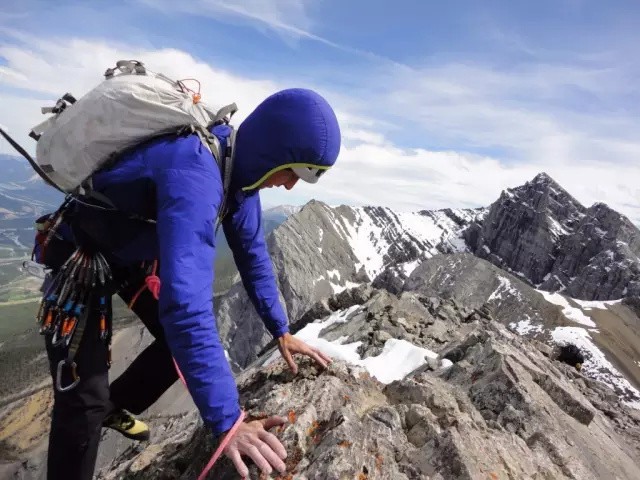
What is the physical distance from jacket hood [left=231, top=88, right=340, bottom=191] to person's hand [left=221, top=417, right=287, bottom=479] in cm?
298

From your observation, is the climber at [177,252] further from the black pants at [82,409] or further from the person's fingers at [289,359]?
the person's fingers at [289,359]

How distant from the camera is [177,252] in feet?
13.6

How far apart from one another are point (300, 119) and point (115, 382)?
16.5ft

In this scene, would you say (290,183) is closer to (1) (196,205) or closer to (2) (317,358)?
(1) (196,205)

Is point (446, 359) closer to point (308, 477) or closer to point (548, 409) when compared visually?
point (548, 409)

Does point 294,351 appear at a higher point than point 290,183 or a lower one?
lower

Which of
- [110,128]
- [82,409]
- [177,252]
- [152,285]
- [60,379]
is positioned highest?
[110,128]

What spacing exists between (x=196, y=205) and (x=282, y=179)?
1.49m

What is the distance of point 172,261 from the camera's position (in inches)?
162

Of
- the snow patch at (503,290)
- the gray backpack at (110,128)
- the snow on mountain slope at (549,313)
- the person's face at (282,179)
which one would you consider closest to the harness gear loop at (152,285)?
the gray backpack at (110,128)

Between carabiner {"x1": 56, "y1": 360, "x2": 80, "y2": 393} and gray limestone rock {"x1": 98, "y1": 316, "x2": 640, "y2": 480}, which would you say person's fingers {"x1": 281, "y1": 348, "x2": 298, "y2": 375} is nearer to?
gray limestone rock {"x1": 98, "y1": 316, "x2": 640, "y2": 480}

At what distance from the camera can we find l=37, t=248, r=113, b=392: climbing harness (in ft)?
18.6

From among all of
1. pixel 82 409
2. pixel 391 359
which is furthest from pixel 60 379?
pixel 391 359

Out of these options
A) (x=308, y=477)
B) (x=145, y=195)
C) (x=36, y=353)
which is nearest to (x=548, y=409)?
(x=308, y=477)
